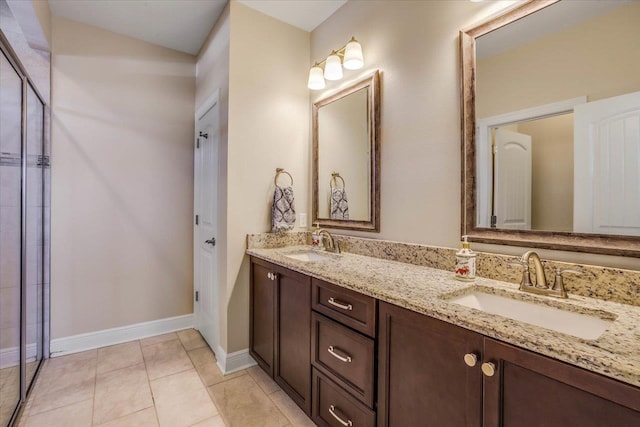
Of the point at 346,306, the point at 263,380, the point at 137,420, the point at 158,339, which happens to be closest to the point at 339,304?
the point at 346,306

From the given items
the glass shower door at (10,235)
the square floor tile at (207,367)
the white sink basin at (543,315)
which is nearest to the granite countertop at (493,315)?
the white sink basin at (543,315)

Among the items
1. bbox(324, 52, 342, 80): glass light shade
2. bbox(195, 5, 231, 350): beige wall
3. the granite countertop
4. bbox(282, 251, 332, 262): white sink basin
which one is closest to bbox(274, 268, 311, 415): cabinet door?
the granite countertop

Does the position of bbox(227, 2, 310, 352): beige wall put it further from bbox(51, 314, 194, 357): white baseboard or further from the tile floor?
bbox(51, 314, 194, 357): white baseboard

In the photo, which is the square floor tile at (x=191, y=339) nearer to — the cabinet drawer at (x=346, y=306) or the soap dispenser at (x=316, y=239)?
the soap dispenser at (x=316, y=239)

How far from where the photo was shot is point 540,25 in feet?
4.12

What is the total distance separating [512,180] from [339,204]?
117cm

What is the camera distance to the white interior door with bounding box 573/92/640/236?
104 cm

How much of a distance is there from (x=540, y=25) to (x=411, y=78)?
62cm

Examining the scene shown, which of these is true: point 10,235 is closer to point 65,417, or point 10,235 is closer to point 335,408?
point 65,417

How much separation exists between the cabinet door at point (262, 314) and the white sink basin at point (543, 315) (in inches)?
45.6

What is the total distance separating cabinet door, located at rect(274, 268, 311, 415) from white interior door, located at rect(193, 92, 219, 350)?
30.4 inches

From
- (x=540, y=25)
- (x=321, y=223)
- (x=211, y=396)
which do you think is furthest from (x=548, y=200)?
(x=211, y=396)

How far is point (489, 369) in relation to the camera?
0.85 metres

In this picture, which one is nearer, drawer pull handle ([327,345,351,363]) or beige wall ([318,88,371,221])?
drawer pull handle ([327,345,351,363])
